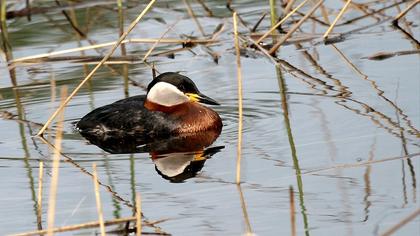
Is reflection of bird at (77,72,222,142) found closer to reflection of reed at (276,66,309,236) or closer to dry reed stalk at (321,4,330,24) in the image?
reflection of reed at (276,66,309,236)

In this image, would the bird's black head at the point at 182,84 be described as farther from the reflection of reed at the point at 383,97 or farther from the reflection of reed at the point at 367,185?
the reflection of reed at the point at 367,185

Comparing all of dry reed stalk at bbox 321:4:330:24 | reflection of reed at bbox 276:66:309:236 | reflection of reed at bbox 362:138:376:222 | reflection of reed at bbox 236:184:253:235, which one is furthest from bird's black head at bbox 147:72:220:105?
dry reed stalk at bbox 321:4:330:24

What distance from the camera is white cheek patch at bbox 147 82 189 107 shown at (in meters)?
10.0

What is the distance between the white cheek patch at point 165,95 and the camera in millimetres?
10047

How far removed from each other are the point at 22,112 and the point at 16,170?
196 cm

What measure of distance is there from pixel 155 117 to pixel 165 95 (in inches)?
8.9

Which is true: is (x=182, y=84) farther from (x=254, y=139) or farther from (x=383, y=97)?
(x=383, y=97)

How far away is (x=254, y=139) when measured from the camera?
9.12 m

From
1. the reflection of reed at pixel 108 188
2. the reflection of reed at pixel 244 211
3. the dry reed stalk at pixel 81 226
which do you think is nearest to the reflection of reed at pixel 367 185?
the reflection of reed at pixel 244 211

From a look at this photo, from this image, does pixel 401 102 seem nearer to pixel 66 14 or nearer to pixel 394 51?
pixel 394 51

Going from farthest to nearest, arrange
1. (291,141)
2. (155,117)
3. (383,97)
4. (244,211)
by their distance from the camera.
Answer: (155,117) → (383,97) → (291,141) → (244,211)

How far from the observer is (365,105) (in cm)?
971

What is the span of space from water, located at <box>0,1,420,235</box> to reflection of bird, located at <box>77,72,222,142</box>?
7.6 inches

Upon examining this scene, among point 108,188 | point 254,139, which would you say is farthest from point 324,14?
point 108,188
